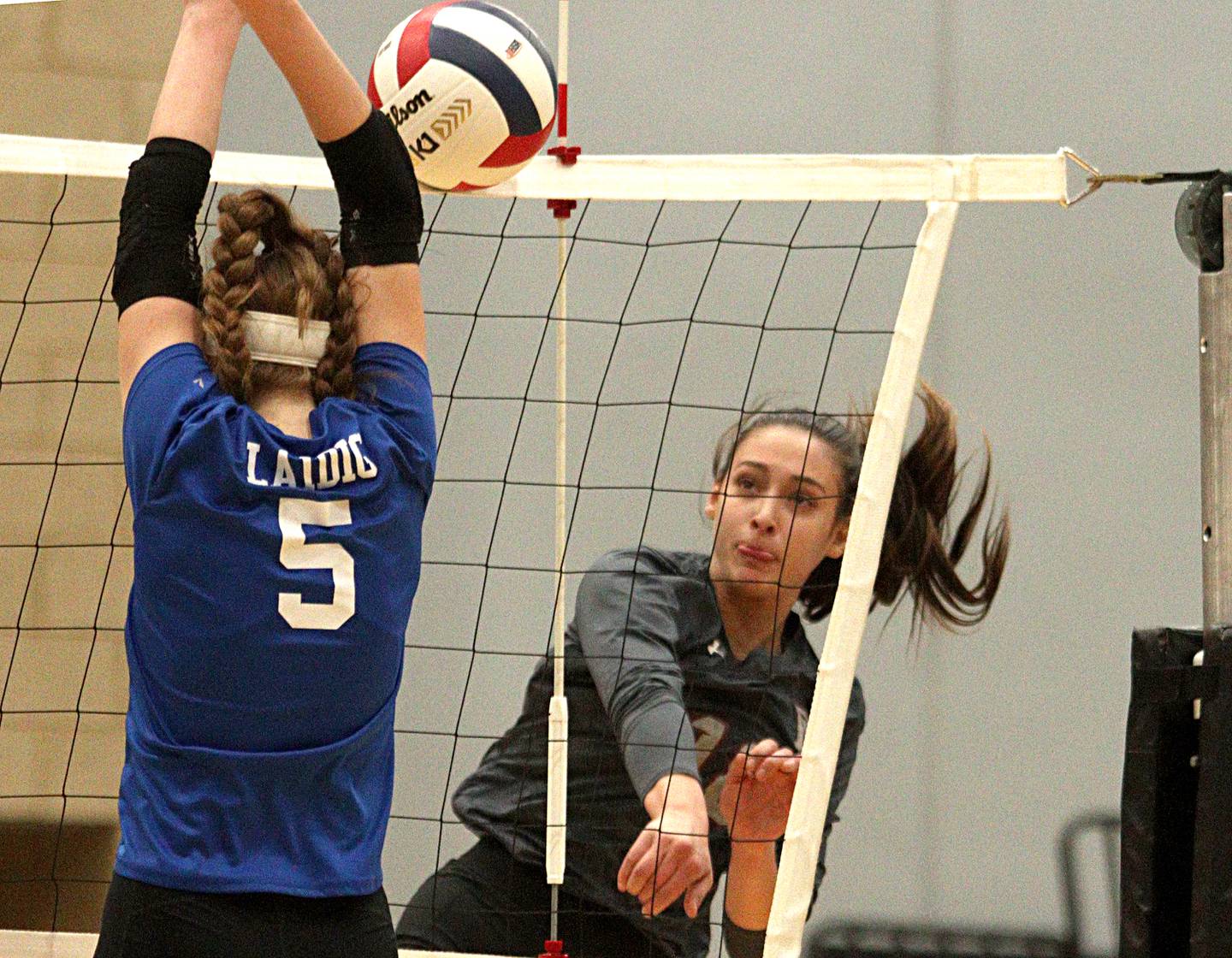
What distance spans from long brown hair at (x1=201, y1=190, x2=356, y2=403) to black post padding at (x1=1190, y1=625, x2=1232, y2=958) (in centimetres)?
135

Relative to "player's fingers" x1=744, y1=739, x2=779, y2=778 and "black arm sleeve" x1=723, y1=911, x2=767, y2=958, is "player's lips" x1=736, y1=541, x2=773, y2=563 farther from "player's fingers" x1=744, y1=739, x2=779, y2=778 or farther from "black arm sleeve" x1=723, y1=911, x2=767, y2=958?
"black arm sleeve" x1=723, y1=911, x2=767, y2=958

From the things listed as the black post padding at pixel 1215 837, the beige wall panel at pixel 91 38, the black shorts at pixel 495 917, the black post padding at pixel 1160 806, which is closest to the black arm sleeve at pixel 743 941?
the black shorts at pixel 495 917

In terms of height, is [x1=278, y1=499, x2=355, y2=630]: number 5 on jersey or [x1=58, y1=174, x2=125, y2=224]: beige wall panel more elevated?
[x1=58, y1=174, x2=125, y2=224]: beige wall panel

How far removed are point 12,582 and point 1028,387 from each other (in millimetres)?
2614

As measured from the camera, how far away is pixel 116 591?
3885 millimetres

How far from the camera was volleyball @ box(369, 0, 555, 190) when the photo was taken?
7.51 ft

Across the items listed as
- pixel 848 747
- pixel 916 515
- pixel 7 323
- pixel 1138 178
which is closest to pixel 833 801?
pixel 848 747

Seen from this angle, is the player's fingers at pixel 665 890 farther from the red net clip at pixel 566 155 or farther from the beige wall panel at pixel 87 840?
the beige wall panel at pixel 87 840

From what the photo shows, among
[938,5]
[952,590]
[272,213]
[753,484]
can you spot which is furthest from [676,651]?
[938,5]

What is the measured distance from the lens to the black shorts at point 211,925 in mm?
1450

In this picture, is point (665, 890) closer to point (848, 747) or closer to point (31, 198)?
point (848, 747)

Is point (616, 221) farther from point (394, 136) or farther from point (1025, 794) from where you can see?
point (394, 136)

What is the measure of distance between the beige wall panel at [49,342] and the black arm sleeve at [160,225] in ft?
8.09

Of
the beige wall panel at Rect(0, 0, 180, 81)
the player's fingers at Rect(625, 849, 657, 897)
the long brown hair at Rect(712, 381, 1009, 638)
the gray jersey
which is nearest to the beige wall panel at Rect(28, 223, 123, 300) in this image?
the beige wall panel at Rect(0, 0, 180, 81)
